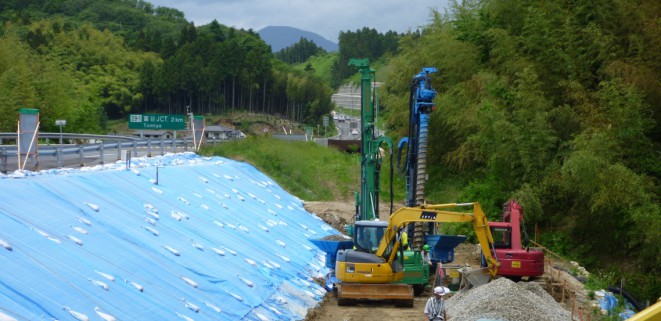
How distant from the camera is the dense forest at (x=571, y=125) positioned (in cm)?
2858

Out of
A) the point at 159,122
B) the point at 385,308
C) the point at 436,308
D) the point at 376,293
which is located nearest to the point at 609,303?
the point at 385,308

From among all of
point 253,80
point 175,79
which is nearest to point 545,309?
point 175,79

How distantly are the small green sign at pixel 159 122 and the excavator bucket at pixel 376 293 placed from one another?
23507mm

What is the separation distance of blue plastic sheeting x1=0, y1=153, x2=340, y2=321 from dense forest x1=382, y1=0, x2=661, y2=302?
1026 cm

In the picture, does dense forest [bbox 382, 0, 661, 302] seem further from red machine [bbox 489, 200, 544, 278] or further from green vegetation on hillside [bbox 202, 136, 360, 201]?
green vegetation on hillside [bbox 202, 136, 360, 201]

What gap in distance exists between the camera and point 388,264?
21.3 metres

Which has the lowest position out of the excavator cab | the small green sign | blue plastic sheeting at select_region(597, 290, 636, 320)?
blue plastic sheeting at select_region(597, 290, 636, 320)

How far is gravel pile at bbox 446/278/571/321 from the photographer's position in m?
16.0

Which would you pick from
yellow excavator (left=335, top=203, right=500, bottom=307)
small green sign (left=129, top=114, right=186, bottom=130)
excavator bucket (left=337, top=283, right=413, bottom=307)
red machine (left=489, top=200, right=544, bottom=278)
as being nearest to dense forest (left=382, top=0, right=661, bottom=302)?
red machine (left=489, top=200, right=544, bottom=278)

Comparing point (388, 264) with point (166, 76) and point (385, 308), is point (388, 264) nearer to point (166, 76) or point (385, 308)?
point (385, 308)

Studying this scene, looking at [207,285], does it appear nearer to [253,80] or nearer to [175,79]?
[175,79]

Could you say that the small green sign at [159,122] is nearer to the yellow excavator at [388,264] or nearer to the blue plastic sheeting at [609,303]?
the yellow excavator at [388,264]

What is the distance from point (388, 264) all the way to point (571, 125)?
15096 millimetres

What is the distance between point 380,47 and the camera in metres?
198
